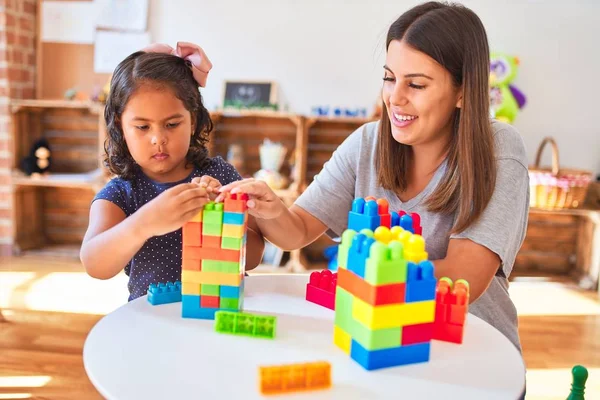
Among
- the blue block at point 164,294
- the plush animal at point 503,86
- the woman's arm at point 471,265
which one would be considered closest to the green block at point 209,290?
the blue block at point 164,294

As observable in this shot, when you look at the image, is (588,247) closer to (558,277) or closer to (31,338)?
(558,277)

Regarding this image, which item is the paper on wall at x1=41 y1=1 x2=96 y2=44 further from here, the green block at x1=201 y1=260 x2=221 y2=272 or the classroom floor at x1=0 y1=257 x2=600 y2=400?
the green block at x1=201 y1=260 x2=221 y2=272

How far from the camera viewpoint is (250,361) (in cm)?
82

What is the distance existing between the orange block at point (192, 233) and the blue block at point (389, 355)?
30 centimetres

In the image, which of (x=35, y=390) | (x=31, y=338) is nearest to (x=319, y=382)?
(x=35, y=390)

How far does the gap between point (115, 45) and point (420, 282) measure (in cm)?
353

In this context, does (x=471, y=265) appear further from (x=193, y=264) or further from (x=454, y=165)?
(x=193, y=264)

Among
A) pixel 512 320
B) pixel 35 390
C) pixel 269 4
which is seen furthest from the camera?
pixel 269 4

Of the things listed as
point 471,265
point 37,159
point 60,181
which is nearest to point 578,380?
point 471,265

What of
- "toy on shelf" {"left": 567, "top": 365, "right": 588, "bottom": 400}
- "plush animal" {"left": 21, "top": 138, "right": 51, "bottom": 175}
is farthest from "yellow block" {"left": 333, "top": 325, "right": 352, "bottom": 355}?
"plush animal" {"left": 21, "top": 138, "right": 51, "bottom": 175}

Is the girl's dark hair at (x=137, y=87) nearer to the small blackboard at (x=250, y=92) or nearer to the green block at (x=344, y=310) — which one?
the green block at (x=344, y=310)

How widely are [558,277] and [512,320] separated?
267cm

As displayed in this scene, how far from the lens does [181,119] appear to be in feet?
4.30

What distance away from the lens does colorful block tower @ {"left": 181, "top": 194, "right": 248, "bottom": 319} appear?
939mm
